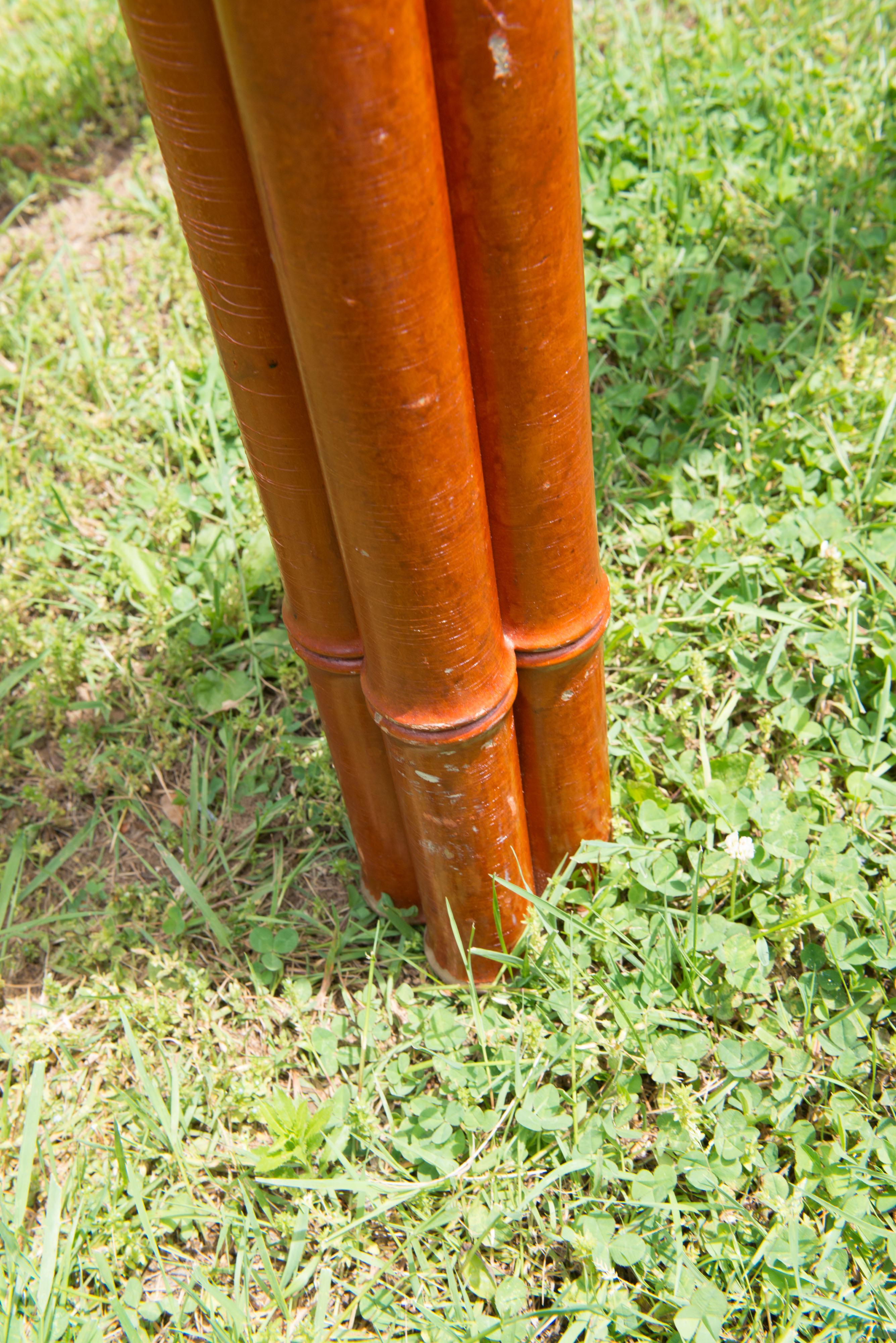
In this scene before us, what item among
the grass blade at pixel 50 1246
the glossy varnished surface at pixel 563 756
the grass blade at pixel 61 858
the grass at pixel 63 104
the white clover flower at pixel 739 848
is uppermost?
the grass at pixel 63 104

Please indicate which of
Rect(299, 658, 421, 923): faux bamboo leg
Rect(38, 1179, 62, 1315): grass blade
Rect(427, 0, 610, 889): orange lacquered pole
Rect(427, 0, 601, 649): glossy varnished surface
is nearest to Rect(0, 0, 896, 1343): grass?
Rect(38, 1179, 62, 1315): grass blade

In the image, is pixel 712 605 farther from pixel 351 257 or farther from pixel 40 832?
pixel 40 832

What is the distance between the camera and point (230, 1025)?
201 centimetres

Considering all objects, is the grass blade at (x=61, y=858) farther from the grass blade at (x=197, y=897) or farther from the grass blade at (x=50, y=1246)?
the grass blade at (x=50, y=1246)

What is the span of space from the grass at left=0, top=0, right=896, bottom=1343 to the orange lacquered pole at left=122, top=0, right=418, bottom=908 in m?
0.46

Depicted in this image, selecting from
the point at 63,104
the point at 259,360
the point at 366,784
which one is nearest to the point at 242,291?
the point at 259,360

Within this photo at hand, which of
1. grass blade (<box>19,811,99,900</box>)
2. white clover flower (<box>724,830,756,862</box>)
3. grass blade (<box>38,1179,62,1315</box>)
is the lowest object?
grass blade (<box>38,1179,62,1315</box>)

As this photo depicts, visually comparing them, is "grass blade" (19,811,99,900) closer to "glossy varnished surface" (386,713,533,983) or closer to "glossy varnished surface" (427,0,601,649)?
"glossy varnished surface" (386,713,533,983)

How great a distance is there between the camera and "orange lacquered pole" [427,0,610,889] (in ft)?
3.66

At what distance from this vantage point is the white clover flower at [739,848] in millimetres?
1844

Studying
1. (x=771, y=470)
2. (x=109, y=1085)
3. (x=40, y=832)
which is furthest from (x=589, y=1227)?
(x=771, y=470)

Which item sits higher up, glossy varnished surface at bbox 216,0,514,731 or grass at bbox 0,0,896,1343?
glossy varnished surface at bbox 216,0,514,731

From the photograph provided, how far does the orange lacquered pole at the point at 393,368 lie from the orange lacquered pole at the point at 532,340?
6cm

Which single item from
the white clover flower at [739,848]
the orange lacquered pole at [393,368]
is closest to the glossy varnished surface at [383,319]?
the orange lacquered pole at [393,368]
